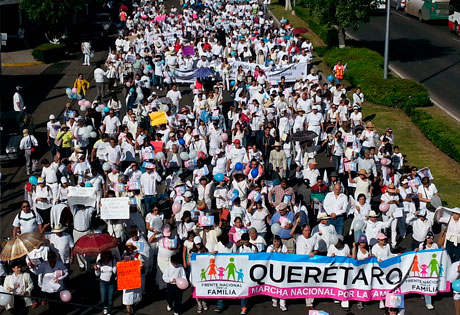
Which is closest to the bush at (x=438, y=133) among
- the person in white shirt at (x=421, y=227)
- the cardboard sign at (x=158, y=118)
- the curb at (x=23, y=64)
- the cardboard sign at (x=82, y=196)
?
the person in white shirt at (x=421, y=227)

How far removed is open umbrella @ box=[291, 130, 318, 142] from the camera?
2006 cm

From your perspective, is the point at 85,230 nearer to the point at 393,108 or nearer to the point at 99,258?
the point at 99,258

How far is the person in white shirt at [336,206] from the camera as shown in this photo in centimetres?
1613

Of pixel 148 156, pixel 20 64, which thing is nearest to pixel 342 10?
pixel 20 64

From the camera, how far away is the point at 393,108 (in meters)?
29.9

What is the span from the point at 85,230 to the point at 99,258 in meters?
2.23

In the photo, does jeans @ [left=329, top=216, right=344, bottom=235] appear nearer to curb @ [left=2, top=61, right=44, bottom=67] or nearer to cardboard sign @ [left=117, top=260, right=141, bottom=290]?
cardboard sign @ [left=117, top=260, right=141, bottom=290]

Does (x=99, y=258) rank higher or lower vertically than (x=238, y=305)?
higher

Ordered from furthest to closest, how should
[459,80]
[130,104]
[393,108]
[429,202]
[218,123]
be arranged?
1. [459,80]
2. [393,108]
3. [130,104]
4. [218,123]
5. [429,202]

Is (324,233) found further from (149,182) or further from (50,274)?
(50,274)

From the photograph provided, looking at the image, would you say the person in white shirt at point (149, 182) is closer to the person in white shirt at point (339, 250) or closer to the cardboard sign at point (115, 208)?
the cardboard sign at point (115, 208)

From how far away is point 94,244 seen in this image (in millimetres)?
13609

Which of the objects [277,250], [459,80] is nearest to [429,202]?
[277,250]

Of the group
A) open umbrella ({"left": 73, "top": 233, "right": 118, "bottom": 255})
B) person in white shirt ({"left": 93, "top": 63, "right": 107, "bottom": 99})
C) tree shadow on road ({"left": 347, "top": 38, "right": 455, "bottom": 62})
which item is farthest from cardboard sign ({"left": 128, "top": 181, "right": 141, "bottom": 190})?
tree shadow on road ({"left": 347, "top": 38, "right": 455, "bottom": 62})
